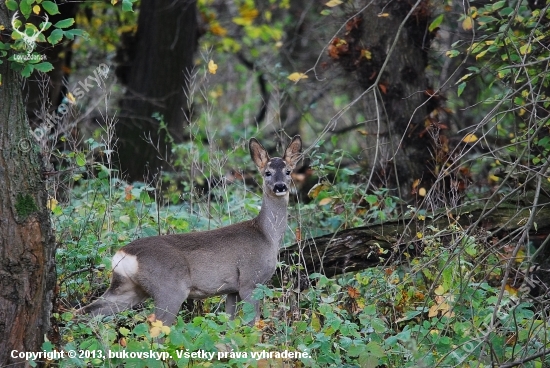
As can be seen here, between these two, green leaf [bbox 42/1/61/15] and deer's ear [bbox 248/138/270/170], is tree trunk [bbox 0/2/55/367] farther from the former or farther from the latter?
deer's ear [bbox 248/138/270/170]

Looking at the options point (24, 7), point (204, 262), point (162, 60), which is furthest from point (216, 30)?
point (24, 7)

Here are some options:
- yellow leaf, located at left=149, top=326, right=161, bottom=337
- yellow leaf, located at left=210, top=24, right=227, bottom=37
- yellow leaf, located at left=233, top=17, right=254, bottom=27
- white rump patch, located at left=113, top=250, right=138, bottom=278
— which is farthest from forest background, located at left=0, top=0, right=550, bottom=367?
yellow leaf, located at left=233, top=17, right=254, bottom=27

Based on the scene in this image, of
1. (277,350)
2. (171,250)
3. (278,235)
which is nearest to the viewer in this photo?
(277,350)

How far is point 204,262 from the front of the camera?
21.8ft

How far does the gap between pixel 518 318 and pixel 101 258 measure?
302 centimetres

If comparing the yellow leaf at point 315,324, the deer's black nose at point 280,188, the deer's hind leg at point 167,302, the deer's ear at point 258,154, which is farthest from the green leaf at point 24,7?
the deer's ear at point 258,154

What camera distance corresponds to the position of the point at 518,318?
5641 mm

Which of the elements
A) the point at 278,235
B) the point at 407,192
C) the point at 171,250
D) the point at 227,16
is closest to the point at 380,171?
the point at 407,192

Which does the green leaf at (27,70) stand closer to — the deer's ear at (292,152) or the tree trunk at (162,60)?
the deer's ear at (292,152)

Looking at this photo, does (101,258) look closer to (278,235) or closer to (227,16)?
(278,235)

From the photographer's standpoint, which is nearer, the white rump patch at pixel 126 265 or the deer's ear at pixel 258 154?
the white rump patch at pixel 126 265

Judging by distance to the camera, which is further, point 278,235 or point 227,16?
point 227,16

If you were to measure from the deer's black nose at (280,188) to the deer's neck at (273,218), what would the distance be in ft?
0.62

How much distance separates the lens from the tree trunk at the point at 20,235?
16.2 feet
